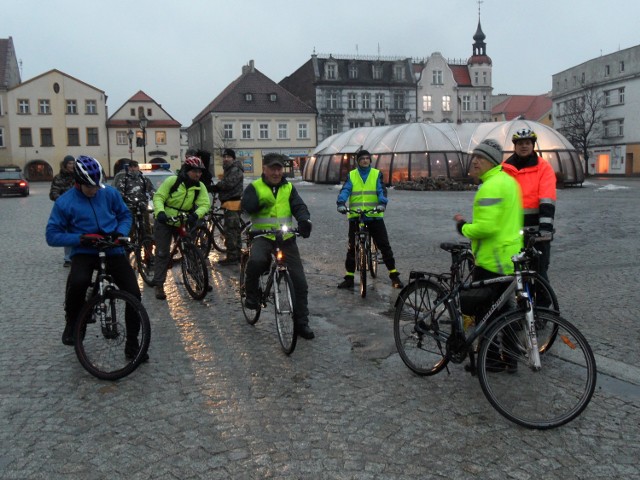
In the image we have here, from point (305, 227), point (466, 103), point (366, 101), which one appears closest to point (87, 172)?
point (305, 227)

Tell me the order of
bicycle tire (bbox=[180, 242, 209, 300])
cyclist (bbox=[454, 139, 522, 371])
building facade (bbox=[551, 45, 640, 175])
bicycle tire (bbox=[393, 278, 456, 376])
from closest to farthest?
cyclist (bbox=[454, 139, 522, 371])
bicycle tire (bbox=[393, 278, 456, 376])
bicycle tire (bbox=[180, 242, 209, 300])
building facade (bbox=[551, 45, 640, 175])

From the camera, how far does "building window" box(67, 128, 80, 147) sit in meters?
63.4

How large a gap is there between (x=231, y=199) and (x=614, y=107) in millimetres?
60839

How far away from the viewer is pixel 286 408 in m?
4.29

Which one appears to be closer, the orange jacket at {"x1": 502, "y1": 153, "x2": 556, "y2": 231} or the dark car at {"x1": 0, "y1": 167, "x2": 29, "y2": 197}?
the orange jacket at {"x1": 502, "y1": 153, "x2": 556, "y2": 231}

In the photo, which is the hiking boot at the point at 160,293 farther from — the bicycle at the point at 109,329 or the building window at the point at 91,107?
the building window at the point at 91,107

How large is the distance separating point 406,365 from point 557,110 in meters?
74.7

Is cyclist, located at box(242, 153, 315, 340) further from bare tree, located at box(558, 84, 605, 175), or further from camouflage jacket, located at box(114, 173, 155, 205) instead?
bare tree, located at box(558, 84, 605, 175)

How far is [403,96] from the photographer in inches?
2672

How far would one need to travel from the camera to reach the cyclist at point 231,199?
34.3 feet

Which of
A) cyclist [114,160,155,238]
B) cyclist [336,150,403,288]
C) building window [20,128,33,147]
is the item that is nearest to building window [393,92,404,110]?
building window [20,128,33,147]

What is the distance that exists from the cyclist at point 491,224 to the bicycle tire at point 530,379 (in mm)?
437

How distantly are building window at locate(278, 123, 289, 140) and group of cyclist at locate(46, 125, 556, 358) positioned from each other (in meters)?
57.4

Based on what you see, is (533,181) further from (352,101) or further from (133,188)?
(352,101)
